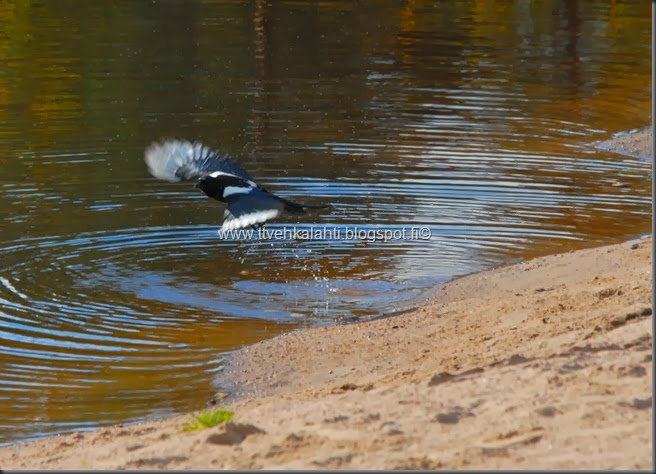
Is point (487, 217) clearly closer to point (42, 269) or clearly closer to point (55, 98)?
point (42, 269)

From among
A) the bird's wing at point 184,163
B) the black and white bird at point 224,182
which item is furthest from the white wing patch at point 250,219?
the bird's wing at point 184,163

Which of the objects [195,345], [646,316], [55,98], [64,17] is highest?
[64,17]

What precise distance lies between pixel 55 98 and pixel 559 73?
994cm

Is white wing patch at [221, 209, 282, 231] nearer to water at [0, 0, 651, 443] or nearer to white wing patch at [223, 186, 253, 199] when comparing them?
white wing patch at [223, 186, 253, 199]

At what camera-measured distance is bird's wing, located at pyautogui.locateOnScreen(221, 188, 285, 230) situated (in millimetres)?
8656

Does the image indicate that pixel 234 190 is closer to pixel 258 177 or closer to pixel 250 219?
pixel 250 219

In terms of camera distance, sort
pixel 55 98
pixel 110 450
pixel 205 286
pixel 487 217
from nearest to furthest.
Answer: pixel 110 450
pixel 205 286
pixel 487 217
pixel 55 98

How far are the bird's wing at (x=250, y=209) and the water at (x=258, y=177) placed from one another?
1.00 metres

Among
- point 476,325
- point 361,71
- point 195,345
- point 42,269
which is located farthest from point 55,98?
point 476,325

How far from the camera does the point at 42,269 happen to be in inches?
410

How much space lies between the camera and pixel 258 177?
13523 millimetres

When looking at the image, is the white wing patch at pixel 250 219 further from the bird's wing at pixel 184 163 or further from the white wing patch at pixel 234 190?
the bird's wing at pixel 184 163

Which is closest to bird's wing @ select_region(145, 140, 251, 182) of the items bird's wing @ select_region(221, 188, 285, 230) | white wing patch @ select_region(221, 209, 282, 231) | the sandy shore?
bird's wing @ select_region(221, 188, 285, 230)

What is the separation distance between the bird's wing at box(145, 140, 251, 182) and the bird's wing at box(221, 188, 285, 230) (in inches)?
18.3
